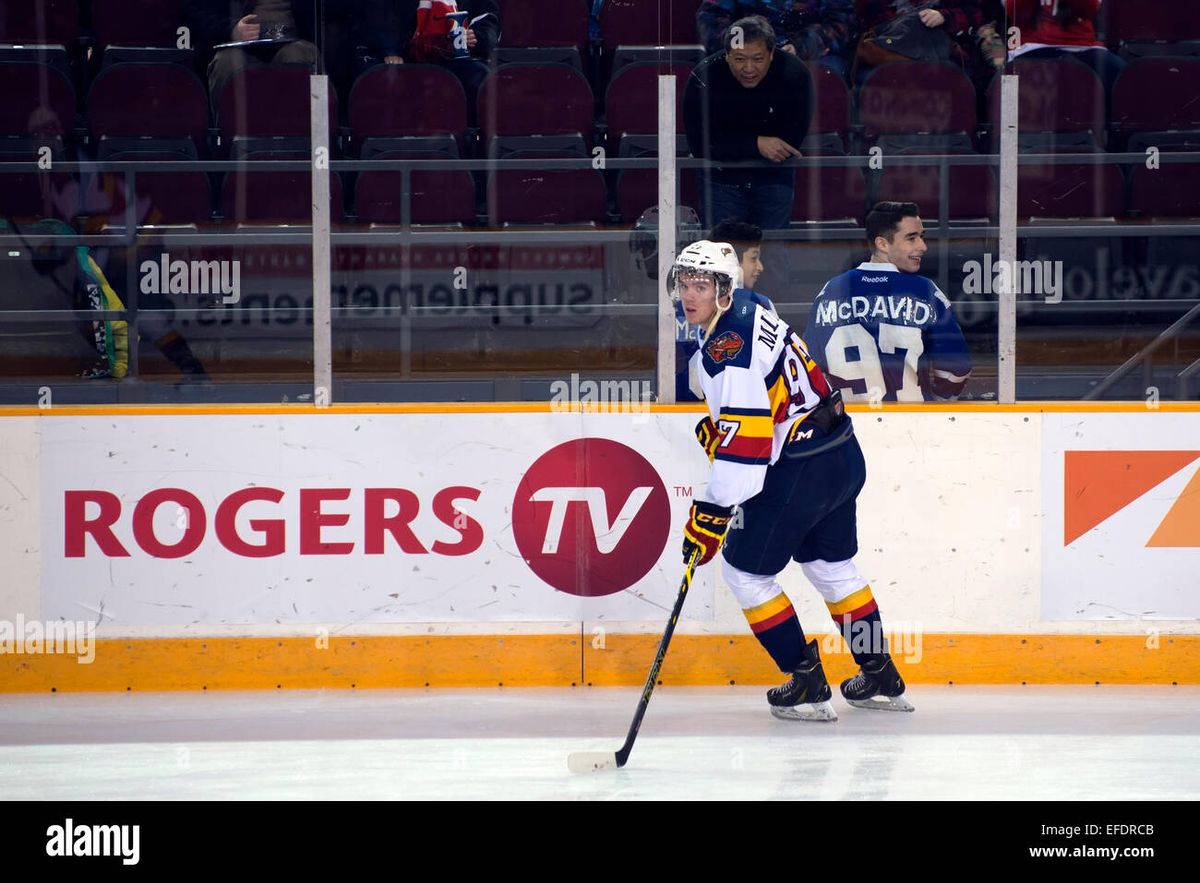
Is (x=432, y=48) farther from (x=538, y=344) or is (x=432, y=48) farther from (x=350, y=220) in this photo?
(x=538, y=344)

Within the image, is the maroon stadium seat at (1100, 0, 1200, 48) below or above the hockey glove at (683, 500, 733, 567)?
→ above

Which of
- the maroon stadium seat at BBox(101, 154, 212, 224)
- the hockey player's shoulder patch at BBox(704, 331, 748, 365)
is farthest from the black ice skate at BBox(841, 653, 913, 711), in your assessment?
the maroon stadium seat at BBox(101, 154, 212, 224)

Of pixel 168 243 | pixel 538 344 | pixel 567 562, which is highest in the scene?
pixel 168 243

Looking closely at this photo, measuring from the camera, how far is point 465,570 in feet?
19.4

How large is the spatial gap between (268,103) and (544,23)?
1.02 meters

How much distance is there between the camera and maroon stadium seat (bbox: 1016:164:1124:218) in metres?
5.97

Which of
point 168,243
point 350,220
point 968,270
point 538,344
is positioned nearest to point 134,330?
point 168,243

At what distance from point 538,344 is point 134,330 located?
1.40m

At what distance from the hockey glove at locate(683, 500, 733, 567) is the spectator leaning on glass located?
133 centimetres

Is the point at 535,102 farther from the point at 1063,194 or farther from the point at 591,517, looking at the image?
the point at 1063,194
